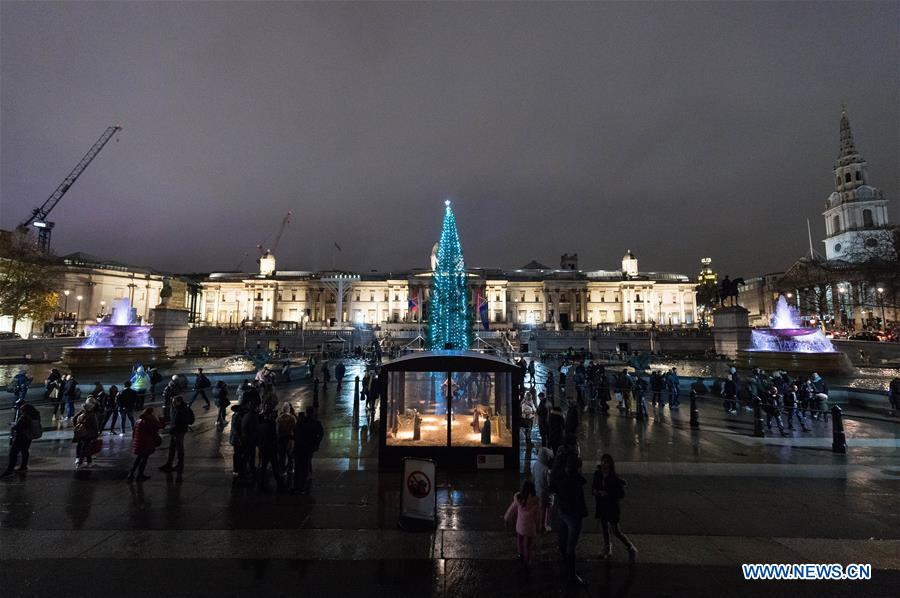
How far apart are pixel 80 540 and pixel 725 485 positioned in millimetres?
11573

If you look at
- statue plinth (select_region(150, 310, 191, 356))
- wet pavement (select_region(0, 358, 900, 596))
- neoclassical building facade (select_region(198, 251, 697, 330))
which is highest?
neoclassical building facade (select_region(198, 251, 697, 330))

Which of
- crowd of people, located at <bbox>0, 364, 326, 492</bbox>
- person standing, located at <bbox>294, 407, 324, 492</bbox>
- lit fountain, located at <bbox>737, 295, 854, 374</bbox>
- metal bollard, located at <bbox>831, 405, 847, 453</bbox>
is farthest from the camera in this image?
lit fountain, located at <bbox>737, 295, 854, 374</bbox>

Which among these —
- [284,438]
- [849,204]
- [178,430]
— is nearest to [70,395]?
[178,430]

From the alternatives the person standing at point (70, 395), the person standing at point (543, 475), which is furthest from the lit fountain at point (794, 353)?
the person standing at point (70, 395)

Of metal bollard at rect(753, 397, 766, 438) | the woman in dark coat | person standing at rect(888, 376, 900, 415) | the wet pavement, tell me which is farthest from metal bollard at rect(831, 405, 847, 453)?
the woman in dark coat

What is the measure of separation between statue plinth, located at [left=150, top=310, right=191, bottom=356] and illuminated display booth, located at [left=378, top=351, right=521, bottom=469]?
34.9m

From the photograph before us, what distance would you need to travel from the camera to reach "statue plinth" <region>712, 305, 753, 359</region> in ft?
119

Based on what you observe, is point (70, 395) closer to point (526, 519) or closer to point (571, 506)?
point (526, 519)

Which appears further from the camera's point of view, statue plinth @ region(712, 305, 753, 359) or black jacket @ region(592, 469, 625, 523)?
statue plinth @ region(712, 305, 753, 359)

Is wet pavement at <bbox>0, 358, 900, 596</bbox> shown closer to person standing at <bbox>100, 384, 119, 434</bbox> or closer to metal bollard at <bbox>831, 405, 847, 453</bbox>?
metal bollard at <bbox>831, 405, 847, 453</bbox>

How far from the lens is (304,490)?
8336 millimetres

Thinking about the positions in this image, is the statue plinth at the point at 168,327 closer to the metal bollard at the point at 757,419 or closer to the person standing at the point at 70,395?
the person standing at the point at 70,395

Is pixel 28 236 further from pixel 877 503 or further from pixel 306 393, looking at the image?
pixel 877 503

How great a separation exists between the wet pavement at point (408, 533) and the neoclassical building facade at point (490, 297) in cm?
8877
